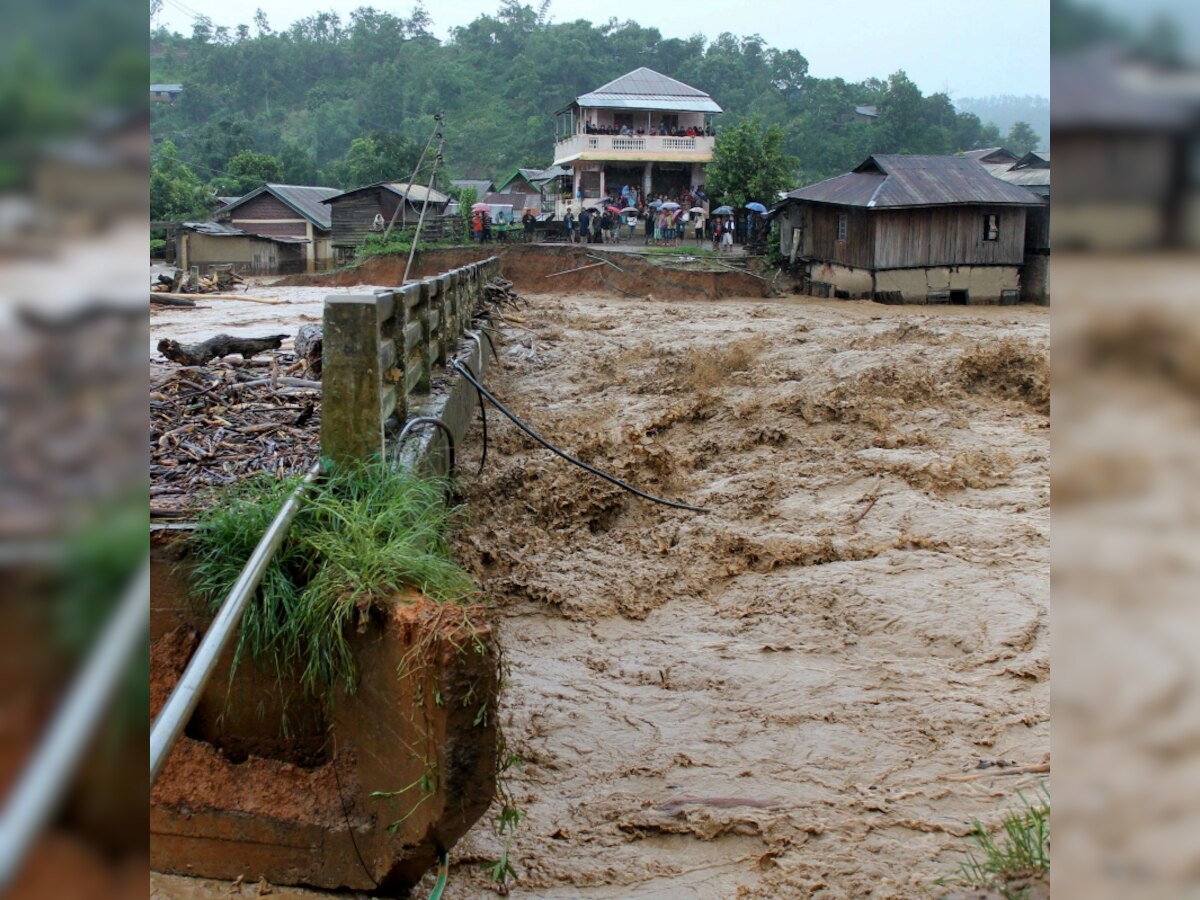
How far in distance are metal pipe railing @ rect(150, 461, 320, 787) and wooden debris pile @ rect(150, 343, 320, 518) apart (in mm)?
443

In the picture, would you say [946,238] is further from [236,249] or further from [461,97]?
[461,97]

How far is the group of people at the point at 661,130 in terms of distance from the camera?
3925 cm

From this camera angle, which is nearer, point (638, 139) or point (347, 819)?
point (347, 819)

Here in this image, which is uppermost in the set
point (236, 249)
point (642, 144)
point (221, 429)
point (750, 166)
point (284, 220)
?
point (642, 144)

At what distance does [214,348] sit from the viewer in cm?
799

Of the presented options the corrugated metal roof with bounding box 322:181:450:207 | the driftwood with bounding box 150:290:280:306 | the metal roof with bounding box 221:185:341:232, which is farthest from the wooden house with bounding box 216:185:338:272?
the driftwood with bounding box 150:290:280:306

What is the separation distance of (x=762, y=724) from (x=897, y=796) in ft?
3.07

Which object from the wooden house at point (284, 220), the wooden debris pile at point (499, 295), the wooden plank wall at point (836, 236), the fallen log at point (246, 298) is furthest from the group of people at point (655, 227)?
the fallen log at point (246, 298)

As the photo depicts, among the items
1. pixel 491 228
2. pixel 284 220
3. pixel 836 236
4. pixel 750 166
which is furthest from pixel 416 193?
pixel 836 236

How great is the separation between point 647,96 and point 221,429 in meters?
37.7

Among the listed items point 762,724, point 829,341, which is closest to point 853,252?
point 829,341

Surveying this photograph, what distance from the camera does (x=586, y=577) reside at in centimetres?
771
